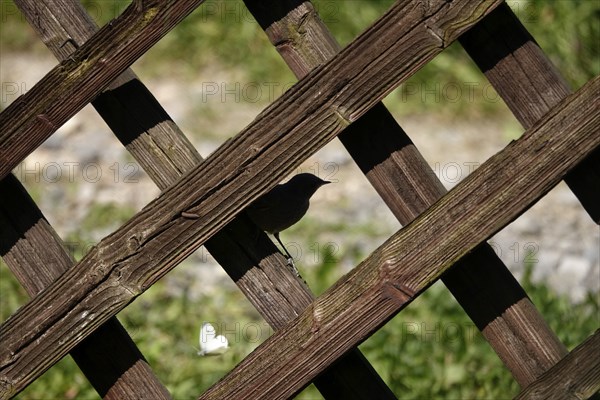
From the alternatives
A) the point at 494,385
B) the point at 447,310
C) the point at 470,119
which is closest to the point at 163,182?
the point at 494,385

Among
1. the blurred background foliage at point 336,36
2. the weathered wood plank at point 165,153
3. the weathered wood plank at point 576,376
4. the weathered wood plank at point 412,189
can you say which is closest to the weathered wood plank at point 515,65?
the weathered wood plank at point 412,189

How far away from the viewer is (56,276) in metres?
2.02

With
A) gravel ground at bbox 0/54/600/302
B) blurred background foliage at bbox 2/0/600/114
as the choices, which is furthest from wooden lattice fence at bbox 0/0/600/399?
blurred background foliage at bbox 2/0/600/114

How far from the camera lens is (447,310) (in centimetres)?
367

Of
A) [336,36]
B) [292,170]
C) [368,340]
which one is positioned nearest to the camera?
[292,170]

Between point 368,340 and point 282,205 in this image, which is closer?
point 282,205

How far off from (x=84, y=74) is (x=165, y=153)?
0.25 m

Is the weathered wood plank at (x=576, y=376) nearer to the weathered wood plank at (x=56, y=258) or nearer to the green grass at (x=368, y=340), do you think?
the weathered wood plank at (x=56, y=258)

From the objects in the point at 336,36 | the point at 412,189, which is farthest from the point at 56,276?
the point at 336,36

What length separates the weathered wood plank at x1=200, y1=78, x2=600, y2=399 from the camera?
173cm

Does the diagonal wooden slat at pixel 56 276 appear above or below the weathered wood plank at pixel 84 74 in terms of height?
below

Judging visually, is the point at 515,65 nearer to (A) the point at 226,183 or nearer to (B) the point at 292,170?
(B) the point at 292,170

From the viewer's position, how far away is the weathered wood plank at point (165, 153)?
6.27 feet

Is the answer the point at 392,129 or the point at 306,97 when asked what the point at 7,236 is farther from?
the point at 392,129
